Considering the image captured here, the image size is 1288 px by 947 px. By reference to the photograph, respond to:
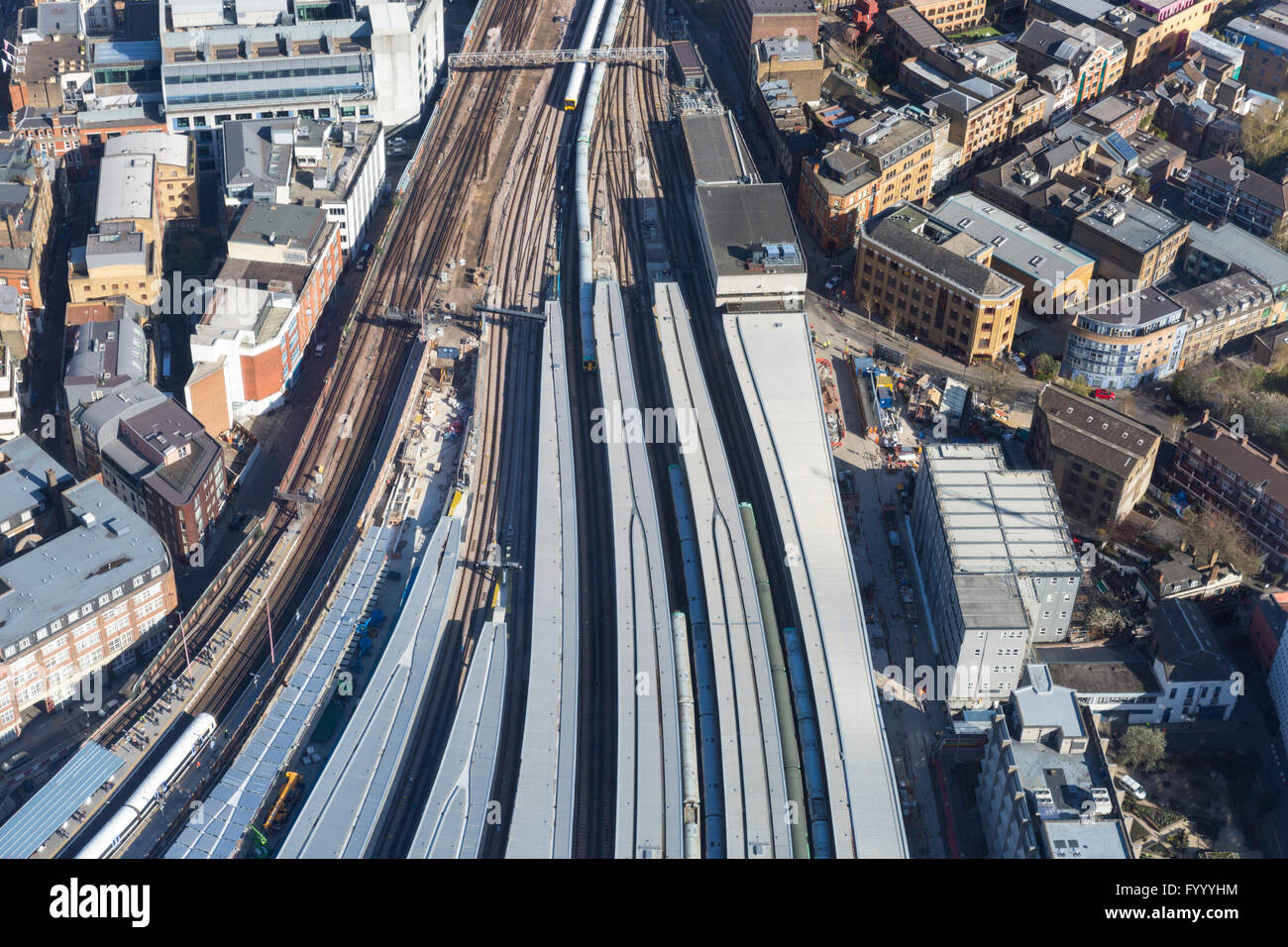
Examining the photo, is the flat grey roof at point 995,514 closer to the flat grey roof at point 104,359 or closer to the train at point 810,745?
the train at point 810,745

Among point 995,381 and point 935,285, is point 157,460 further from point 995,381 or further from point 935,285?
point 995,381

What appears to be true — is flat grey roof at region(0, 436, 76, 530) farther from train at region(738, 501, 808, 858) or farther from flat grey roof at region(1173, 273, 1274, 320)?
flat grey roof at region(1173, 273, 1274, 320)

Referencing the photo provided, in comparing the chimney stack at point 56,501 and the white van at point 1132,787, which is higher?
the chimney stack at point 56,501

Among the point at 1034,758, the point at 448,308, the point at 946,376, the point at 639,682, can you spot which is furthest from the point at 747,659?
the point at 448,308

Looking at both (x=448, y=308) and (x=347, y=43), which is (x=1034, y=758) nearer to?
(x=448, y=308)

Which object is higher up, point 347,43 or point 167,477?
point 347,43

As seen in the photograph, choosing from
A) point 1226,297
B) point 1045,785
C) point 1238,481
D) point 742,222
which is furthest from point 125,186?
point 1238,481

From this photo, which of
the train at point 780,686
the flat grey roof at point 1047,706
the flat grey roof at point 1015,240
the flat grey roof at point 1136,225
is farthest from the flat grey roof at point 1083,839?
the flat grey roof at point 1136,225
